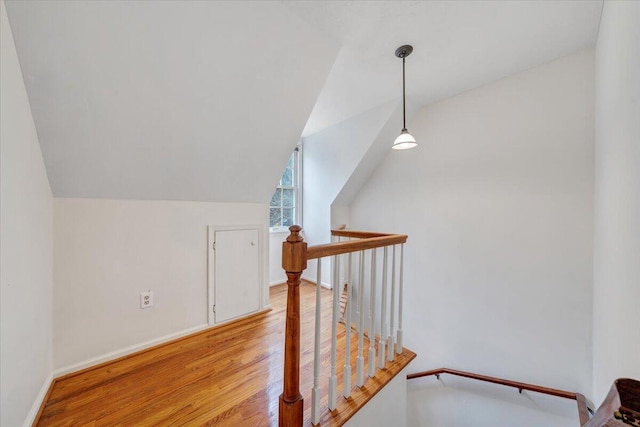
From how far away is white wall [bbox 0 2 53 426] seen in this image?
1.10m

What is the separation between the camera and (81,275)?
177 centimetres

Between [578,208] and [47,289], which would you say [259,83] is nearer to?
[47,289]

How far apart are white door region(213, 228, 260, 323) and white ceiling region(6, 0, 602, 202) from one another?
0.53 metres

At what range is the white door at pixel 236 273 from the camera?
2.46 meters

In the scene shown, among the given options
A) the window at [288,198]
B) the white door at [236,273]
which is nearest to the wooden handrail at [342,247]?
the white door at [236,273]

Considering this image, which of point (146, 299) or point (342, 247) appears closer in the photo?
point (342, 247)

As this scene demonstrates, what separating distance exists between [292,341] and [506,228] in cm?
246

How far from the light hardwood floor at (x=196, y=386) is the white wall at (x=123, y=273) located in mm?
172

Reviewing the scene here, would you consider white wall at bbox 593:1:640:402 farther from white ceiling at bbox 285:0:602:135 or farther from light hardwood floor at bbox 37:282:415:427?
light hardwood floor at bbox 37:282:415:427

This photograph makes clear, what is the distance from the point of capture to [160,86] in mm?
1546

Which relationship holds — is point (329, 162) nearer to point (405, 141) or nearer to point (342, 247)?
point (405, 141)

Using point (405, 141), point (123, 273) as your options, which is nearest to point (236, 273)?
point (123, 273)

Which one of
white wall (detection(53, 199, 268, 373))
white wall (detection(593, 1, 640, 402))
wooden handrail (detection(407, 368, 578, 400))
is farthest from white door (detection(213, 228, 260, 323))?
white wall (detection(593, 1, 640, 402))

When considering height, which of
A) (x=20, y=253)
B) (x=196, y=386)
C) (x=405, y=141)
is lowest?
(x=196, y=386)
